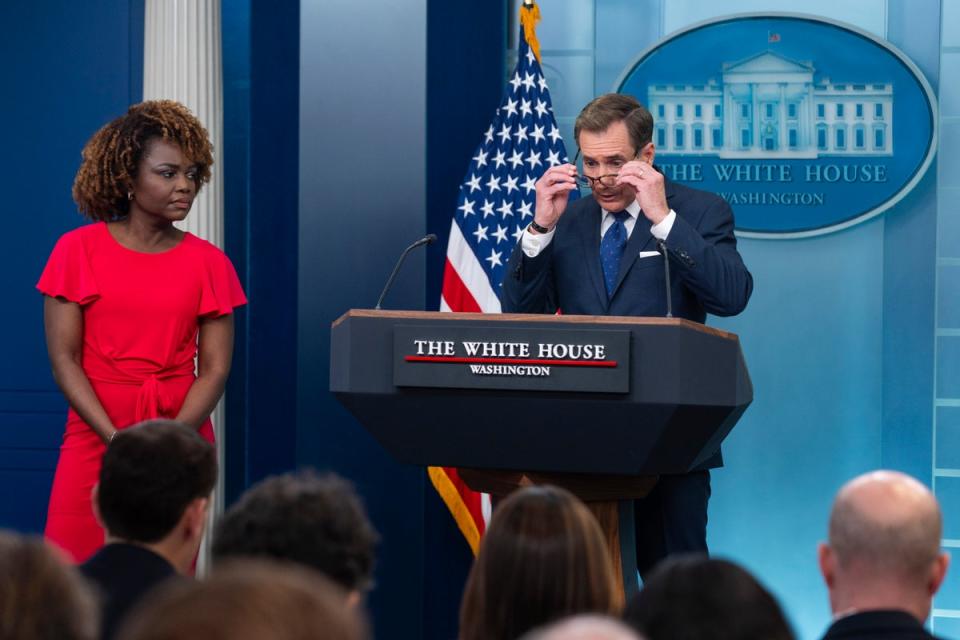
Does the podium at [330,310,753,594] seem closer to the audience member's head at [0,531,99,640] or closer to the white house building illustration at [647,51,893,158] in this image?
the audience member's head at [0,531,99,640]

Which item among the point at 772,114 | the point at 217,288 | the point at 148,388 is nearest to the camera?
the point at 148,388

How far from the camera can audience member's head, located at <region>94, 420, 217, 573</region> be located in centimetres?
246

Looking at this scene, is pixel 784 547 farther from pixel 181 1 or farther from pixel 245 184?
pixel 181 1

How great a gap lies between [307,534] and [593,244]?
187 centimetres

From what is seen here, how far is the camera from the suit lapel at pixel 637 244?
11.7 feet

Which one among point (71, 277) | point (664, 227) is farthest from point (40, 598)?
point (71, 277)

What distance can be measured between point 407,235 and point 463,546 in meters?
1.07

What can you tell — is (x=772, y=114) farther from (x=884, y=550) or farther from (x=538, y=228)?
(x=884, y=550)

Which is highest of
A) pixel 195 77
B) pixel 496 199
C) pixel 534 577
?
pixel 195 77

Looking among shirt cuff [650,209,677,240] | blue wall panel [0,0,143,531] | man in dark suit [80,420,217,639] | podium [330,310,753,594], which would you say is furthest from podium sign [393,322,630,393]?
blue wall panel [0,0,143,531]

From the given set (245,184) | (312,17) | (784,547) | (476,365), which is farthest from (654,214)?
(245,184)

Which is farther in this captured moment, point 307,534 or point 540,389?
point 540,389

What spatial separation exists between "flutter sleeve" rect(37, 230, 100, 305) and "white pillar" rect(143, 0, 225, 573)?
1.36m

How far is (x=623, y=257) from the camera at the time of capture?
3600 millimetres
